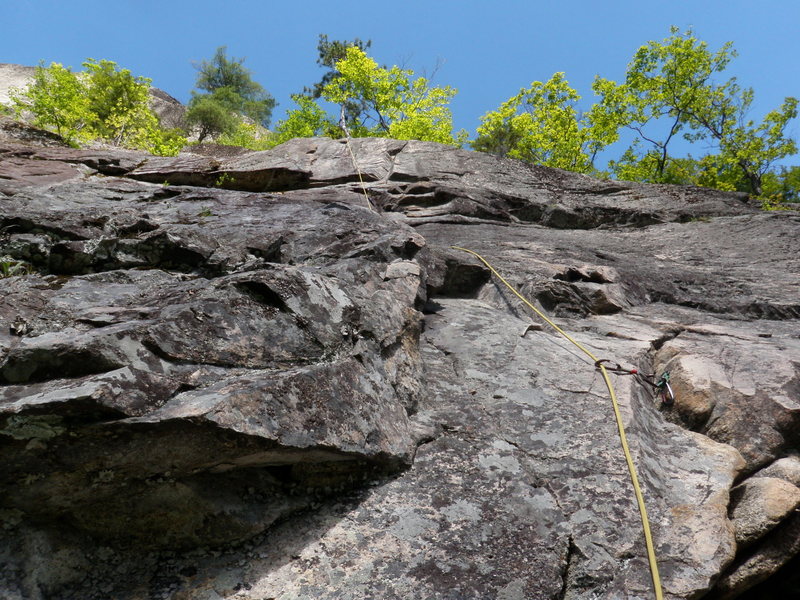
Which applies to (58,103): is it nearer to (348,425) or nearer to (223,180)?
(223,180)

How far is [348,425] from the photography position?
3.11 m

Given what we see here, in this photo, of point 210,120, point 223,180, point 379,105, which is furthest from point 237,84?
point 223,180

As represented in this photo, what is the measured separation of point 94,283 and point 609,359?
451 cm

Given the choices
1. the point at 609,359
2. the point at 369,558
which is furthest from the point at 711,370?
the point at 369,558

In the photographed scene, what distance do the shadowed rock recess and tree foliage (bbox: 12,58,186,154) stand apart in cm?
1289

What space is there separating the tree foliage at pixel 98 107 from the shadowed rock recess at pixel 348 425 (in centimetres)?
1289

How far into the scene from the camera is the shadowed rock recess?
2568 mm

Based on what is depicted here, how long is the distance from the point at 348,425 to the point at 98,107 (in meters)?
25.2

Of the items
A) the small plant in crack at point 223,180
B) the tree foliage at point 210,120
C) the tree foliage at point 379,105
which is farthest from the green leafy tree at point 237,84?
the small plant in crack at point 223,180

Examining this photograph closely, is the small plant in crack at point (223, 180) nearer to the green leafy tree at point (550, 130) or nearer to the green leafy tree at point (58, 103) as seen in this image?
the green leafy tree at point (58, 103)

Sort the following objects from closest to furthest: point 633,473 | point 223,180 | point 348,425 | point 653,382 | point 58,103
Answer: point 348,425 < point 633,473 < point 653,382 < point 223,180 < point 58,103

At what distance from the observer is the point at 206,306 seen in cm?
328

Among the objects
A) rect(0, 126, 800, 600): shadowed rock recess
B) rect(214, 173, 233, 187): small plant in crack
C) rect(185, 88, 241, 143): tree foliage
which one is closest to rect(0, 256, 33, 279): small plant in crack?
rect(0, 126, 800, 600): shadowed rock recess

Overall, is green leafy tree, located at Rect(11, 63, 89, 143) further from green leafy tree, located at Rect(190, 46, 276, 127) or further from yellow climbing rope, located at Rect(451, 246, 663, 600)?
green leafy tree, located at Rect(190, 46, 276, 127)
